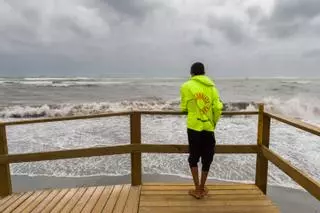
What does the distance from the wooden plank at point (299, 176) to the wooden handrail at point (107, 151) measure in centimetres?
46

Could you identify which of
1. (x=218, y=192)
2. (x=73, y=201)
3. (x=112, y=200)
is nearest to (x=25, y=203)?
(x=73, y=201)

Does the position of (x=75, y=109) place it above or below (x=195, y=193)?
below

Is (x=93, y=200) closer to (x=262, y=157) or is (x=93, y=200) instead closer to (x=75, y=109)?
(x=262, y=157)

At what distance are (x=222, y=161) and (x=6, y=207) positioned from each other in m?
5.83

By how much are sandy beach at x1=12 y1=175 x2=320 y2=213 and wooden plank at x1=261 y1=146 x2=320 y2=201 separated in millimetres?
1960

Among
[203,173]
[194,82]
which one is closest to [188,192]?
[203,173]

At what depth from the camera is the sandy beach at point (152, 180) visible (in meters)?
5.98

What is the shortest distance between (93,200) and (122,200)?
380 millimetres

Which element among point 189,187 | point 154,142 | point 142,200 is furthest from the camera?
point 154,142

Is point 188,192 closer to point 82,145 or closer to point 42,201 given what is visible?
point 42,201

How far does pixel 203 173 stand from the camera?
434 centimetres

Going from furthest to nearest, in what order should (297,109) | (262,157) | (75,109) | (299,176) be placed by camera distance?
(297,109), (75,109), (262,157), (299,176)

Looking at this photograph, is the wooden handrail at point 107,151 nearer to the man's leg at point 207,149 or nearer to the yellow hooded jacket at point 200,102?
the man's leg at point 207,149

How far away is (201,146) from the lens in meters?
4.23
